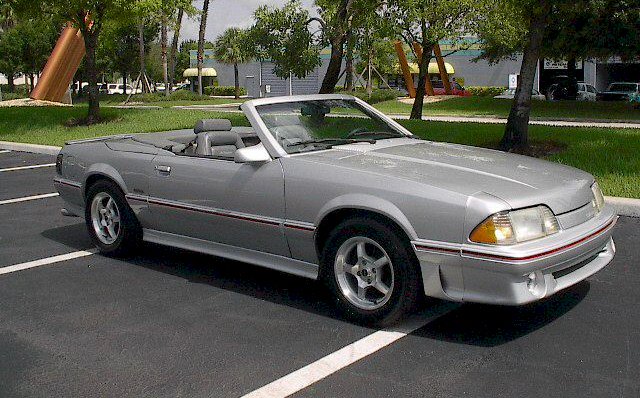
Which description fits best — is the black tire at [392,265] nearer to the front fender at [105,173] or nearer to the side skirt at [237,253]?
the side skirt at [237,253]

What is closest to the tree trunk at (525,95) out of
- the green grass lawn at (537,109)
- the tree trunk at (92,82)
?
the tree trunk at (92,82)

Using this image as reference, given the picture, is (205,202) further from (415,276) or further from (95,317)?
(415,276)

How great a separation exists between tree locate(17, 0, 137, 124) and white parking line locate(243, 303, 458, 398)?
15.5 m

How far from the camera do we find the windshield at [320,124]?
548 centimetres

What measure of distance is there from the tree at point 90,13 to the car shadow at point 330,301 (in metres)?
13.0

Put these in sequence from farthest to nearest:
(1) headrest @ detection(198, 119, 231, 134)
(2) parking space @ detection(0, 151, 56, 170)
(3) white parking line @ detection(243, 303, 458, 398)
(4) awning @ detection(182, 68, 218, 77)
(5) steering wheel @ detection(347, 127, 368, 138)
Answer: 1. (4) awning @ detection(182, 68, 218, 77)
2. (2) parking space @ detection(0, 151, 56, 170)
3. (1) headrest @ detection(198, 119, 231, 134)
4. (5) steering wheel @ detection(347, 127, 368, 138)
5. (3) white parking line @ detection(243, 303, 458, 398)

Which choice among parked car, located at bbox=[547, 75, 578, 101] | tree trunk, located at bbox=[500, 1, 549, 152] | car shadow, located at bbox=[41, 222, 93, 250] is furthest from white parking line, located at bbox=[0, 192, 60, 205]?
parked car, located at bbox=[547, 75, 578, 101]

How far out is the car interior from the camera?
19.9ft

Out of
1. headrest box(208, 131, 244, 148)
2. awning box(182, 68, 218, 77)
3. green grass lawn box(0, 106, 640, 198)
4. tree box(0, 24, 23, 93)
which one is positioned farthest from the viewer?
awning box(182, 68, 218, 77)

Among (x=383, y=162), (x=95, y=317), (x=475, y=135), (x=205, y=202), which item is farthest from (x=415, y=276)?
(x=475, y=135)

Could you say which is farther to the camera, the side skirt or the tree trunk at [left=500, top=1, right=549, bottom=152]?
the tree trunk at [left=500, top=1, right=549, bottom=152]

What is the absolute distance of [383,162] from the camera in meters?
5.04

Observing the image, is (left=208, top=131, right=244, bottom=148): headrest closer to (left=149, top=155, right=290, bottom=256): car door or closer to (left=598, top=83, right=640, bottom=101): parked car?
(left=149, top=155, right=290, bottom=256): car door

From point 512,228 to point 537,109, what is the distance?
29818mm
